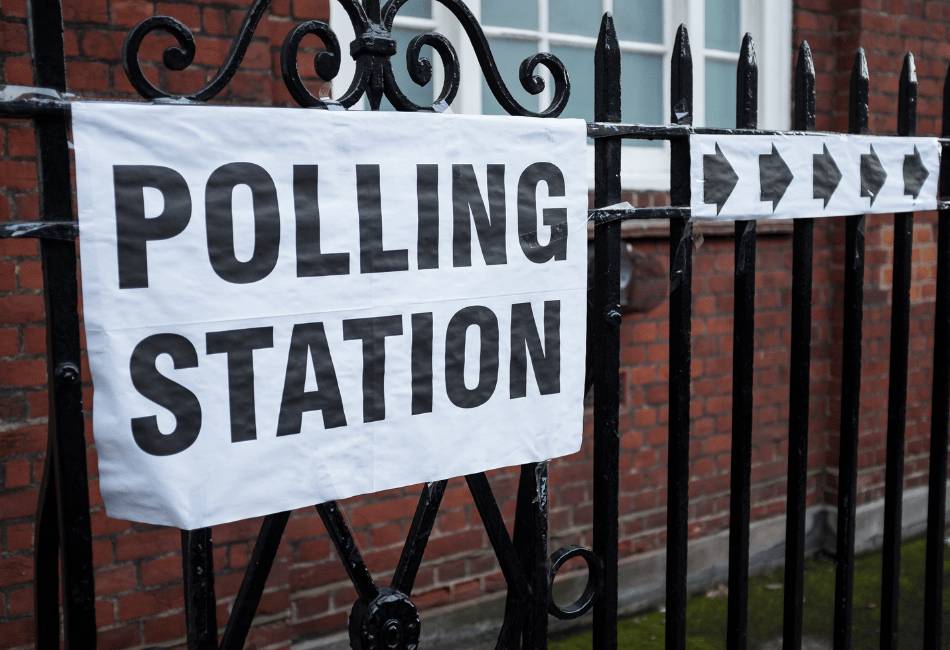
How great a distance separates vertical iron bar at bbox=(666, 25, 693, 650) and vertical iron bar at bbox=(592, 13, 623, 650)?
0.46 feet

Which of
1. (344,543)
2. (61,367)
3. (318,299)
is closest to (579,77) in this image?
(318,299)

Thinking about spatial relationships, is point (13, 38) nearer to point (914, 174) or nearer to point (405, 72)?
point (405, 72)

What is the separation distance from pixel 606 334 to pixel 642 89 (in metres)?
2.39

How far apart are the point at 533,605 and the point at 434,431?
15.9 inches

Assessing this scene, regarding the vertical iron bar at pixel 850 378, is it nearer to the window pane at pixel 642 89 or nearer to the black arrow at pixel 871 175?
the black arrow at pixel 871 175

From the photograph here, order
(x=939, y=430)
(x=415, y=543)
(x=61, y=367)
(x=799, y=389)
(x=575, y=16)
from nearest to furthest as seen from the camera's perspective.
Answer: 1. (x=61, y=367)
2. (x=415, y=543)
3. (x=799, y=389)
4. (x=939, y=430)
5. (x=575, y=16)

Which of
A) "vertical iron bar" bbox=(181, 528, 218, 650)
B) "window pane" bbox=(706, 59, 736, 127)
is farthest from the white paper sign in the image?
"window pane" bbox=(706, 59, 736, 127)

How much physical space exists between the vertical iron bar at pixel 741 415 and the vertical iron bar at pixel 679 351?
13cm

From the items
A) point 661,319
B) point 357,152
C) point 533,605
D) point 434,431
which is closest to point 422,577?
point 661,319

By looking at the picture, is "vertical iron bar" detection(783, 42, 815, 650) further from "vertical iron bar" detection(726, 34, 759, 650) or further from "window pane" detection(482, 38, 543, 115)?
"window pane" detection(482, 38, 543, 115)

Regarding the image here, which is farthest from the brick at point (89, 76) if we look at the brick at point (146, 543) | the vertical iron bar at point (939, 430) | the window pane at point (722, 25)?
the window pane at point (722, 25)

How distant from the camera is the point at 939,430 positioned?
7.67 ft

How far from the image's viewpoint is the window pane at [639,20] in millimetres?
3742

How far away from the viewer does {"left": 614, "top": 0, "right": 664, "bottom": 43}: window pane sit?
3.74 m
